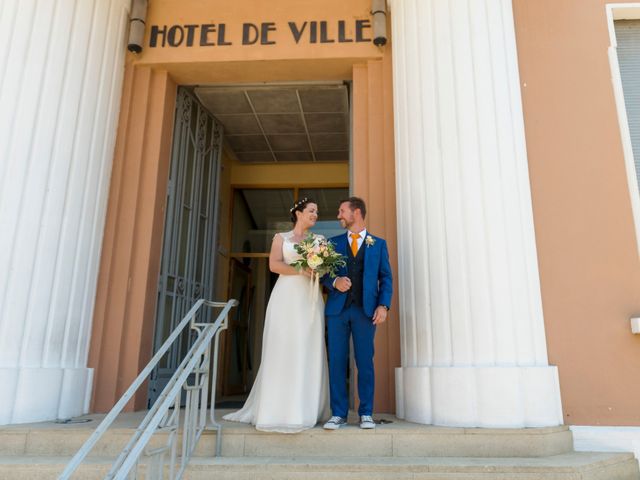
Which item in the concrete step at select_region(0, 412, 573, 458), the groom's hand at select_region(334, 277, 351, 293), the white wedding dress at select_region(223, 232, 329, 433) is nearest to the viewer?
the concrete step at select_region(0, 412, 573, 458)

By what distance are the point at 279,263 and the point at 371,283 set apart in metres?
0.73

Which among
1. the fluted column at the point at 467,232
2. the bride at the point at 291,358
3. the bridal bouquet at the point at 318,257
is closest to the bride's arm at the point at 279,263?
the bride at the point at 291,358

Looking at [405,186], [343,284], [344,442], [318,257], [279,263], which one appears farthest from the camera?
[405,186]

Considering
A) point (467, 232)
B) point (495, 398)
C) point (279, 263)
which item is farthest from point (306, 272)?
point (495, 398)

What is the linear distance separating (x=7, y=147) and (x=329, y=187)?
18.2 feet

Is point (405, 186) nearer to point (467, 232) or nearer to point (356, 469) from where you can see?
point (467, 232)

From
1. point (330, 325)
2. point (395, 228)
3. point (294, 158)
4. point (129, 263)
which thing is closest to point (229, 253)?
point (294, 158)

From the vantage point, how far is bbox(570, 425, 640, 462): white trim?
3840mm

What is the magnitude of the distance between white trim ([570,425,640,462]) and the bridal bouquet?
2241mm

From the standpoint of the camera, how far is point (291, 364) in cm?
370

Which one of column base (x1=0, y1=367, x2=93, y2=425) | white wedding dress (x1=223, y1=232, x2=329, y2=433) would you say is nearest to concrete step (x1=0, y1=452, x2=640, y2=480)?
white wedding dress (x1=223, y1=232, x2=329, y2=433)

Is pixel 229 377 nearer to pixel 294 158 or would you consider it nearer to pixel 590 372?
pixel 294 158

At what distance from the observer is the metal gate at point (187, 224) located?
18.3 feet

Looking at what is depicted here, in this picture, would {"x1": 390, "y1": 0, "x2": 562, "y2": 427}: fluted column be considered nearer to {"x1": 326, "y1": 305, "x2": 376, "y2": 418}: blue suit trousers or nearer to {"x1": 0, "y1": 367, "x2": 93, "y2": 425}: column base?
{"x1": 326, "y1": 305, "x2": 376, "y2": 418}: blue suit trousers
